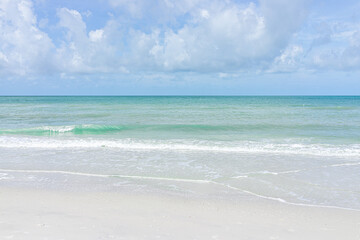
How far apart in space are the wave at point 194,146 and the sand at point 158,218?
6.83 m

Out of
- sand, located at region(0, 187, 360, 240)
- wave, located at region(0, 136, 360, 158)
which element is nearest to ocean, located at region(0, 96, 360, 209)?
wave, located at region(0, 136, 360, 158)

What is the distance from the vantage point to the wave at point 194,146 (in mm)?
12736

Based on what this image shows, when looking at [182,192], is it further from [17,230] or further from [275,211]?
[17,230]

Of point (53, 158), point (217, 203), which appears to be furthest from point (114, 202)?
point (53, 158)

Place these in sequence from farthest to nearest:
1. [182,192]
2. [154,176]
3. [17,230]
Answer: [154,176]
[182,192]
[17,230]

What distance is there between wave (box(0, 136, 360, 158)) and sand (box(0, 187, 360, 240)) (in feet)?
22.4

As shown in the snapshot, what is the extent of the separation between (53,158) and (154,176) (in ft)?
16.7

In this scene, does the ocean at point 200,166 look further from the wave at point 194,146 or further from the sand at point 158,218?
the sand at point 158,218

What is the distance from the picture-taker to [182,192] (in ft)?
23.1

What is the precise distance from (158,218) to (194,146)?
28.6 ft

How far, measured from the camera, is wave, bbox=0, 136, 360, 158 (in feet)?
41.8

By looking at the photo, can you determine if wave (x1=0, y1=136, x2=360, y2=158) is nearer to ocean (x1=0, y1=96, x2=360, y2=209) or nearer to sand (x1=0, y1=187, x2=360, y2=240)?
ocean (x1=0, y1=96, x2=360, y2=209)

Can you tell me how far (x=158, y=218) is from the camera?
5.33 meters

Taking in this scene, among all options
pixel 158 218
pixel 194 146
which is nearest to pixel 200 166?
pixel 194 146
